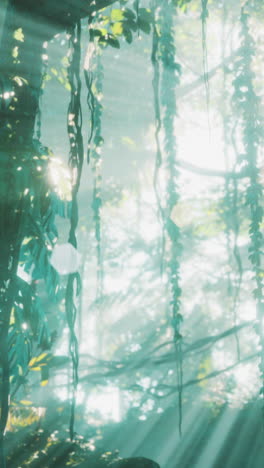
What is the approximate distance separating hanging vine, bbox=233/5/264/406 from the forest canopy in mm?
12

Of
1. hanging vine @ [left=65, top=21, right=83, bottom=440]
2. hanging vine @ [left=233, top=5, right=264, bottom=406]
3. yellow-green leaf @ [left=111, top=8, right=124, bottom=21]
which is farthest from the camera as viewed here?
hanging vine @ [left=233, top=5, right=264, bottom=406]

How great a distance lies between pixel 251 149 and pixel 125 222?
1231 cm

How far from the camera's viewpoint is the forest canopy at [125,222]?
2.15 metres

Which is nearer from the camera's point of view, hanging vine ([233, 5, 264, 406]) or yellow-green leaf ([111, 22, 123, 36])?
yellow-green leaf ([111, 22, 123, 36])

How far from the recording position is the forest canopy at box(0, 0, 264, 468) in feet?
7.06

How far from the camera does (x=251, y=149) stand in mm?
3406

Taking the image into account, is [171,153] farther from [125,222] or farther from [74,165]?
[125,222]

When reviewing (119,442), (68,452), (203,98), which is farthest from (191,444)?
(203,98)

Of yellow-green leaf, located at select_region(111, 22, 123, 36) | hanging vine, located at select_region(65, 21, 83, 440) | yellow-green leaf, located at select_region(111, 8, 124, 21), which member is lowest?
hanging vine, located at select_region(65, 21, 83, 440)

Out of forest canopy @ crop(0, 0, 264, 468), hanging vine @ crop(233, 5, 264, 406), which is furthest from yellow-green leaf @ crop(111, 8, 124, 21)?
hanging vine @ crop(233, 5, 264, 406)

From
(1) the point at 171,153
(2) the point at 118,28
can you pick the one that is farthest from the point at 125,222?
(2) the point at 118,28

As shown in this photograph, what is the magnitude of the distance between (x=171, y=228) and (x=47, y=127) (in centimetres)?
687

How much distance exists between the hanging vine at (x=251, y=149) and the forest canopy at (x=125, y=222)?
0.04 ft

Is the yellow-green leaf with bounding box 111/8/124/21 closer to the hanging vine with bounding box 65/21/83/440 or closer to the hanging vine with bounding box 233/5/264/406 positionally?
the hanging vine with bounding box 65/21/83/440
